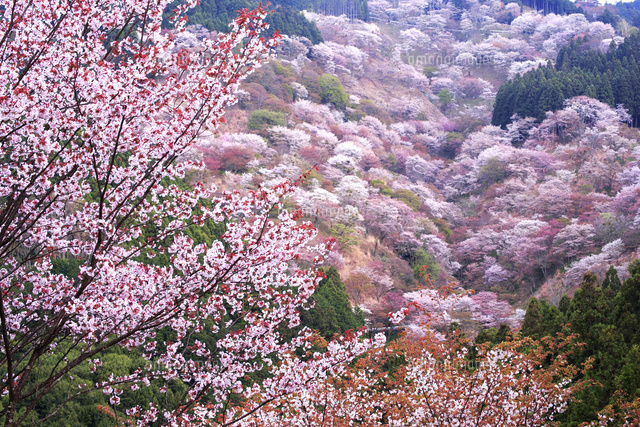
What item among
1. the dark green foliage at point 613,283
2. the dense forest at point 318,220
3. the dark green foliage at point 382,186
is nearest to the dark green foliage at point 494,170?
the dense forest at point 318,220

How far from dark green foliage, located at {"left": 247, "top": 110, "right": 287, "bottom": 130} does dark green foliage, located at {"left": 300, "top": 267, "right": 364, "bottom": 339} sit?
14.2 metres

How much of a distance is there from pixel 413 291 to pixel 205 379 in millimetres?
16831

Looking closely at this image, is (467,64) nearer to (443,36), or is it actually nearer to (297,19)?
(443,36)

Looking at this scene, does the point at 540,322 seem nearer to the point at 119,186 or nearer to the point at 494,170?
the point at 119,186

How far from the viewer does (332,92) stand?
40.4 metres

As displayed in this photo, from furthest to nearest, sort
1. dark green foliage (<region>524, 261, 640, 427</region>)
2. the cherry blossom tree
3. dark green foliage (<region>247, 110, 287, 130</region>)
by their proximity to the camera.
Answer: dark green foliage (<region>247, 110, 287, 130</region>) → dark green foliage (<region>524, 261, 640, 427</region>) → the cherry blossom tree

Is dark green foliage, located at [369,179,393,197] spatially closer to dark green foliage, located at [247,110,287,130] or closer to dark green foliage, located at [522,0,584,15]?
dark green foliage, located at [247,110,287,130]

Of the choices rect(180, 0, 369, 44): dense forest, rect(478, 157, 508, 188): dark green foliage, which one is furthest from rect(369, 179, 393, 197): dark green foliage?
rect(180, 0, 369, 44): dense forest

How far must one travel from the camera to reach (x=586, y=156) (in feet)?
94.4

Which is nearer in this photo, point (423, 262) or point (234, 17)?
point (423, 262)

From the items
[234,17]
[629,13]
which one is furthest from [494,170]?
[629,13]

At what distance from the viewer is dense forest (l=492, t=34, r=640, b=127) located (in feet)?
112

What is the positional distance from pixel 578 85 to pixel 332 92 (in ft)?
61.9

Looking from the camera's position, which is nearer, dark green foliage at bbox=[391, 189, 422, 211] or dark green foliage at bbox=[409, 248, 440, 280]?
dark green foliage at bbox=[409, 248, 440, 280]
